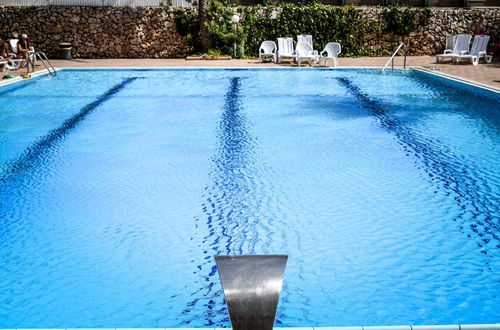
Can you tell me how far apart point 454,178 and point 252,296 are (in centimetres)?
470

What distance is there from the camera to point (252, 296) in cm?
192

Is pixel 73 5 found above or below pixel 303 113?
above

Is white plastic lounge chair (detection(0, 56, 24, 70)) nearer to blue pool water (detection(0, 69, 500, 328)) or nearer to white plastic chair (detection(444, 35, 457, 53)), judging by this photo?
blue pool water (detection(0, 69, 500, 328))

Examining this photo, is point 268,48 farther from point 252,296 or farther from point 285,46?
point 252,296

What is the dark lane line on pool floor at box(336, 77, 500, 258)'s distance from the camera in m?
4.66

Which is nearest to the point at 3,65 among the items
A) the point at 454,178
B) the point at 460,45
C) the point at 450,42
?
the point at 454,178

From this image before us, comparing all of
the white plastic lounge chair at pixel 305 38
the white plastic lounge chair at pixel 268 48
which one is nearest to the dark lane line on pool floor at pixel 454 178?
the white plastic lounge chair at pixel 268 48

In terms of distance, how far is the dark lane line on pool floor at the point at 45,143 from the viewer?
653 centimetres

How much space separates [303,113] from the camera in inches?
373

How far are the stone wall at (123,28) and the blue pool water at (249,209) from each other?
8051mm

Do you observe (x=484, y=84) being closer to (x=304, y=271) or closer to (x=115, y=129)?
(x=115, y=129)

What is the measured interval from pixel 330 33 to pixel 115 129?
442 inches

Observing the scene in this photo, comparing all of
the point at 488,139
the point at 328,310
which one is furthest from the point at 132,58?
the point at 328,310

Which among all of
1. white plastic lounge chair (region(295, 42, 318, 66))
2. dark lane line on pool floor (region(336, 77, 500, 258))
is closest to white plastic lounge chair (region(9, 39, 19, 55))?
white plastic lounge chair (region(295, 42, 318, 66))
